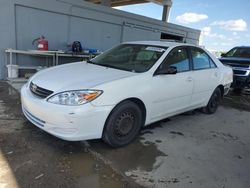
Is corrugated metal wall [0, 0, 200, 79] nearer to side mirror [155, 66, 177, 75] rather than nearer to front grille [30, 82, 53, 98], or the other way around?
A: front grille [30, 82, 53, 98]

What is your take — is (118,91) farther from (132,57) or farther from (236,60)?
(236,60)

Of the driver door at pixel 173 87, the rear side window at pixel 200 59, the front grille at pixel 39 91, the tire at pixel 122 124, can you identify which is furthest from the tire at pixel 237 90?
the front grille at pixel 39 91

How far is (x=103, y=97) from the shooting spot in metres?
2.94

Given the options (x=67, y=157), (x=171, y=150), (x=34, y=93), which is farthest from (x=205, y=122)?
(x=34, y=93)

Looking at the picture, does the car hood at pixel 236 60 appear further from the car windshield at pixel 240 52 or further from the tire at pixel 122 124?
the tire at pixel 122 124

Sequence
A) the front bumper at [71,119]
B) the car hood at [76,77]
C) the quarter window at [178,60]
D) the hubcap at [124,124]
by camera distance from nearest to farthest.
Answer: the front bumper at [71,119], the car hood at [76,77], the hubcap at [124,124], the quarter window at [178,60]

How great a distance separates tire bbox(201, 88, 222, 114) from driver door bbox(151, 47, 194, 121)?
3.58 ft

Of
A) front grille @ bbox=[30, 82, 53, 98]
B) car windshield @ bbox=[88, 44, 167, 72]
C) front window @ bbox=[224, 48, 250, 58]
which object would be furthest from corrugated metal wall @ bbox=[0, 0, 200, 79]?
front grille @ bbox=[30, 82, 53, 98]

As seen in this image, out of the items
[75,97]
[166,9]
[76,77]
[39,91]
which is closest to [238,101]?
[76,77]

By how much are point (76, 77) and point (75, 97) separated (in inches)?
19.2

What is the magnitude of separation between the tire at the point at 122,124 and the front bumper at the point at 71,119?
5.1 inches

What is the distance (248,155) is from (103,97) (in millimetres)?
2363

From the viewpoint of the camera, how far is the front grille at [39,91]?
3.03 m

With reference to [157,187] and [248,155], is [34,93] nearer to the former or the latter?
[157,187]
